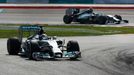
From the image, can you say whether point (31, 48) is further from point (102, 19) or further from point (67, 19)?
point (67, 19)

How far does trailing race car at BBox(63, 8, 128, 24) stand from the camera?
142ft

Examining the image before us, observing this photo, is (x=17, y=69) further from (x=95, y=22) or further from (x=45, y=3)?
(x=45, y=3)

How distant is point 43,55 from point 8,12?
35.7 metres

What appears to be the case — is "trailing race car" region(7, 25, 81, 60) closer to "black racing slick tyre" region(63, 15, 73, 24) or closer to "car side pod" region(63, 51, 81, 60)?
"car side pod" region(63, 51, 81, 60)

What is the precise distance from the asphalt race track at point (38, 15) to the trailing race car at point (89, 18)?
1.46 m

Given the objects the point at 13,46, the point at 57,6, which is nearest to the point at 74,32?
the point at 13,46

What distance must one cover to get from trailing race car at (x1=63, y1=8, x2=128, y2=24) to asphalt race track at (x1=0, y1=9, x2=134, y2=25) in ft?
4.78

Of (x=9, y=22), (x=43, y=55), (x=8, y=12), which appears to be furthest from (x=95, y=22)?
(x=43, y=55)

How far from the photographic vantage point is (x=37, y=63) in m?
14.4

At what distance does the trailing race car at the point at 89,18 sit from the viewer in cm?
4319

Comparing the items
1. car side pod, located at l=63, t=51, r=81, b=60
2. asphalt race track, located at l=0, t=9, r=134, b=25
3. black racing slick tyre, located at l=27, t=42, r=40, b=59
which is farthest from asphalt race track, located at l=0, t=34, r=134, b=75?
asphalt race track, located at l=0, t=9, r=134, b=25

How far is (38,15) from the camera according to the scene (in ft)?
163

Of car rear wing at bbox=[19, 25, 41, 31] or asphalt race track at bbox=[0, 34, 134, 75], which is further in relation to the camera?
car rear wing at bbox=[19, 25, 41, 31]

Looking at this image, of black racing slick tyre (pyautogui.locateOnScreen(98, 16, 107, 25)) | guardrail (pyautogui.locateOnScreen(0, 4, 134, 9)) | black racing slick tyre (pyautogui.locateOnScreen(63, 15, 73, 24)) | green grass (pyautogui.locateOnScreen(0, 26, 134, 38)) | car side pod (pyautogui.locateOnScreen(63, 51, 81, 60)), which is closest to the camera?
car side pod (pyautogui.locateOnScreen(63, 51, 81, 60))
